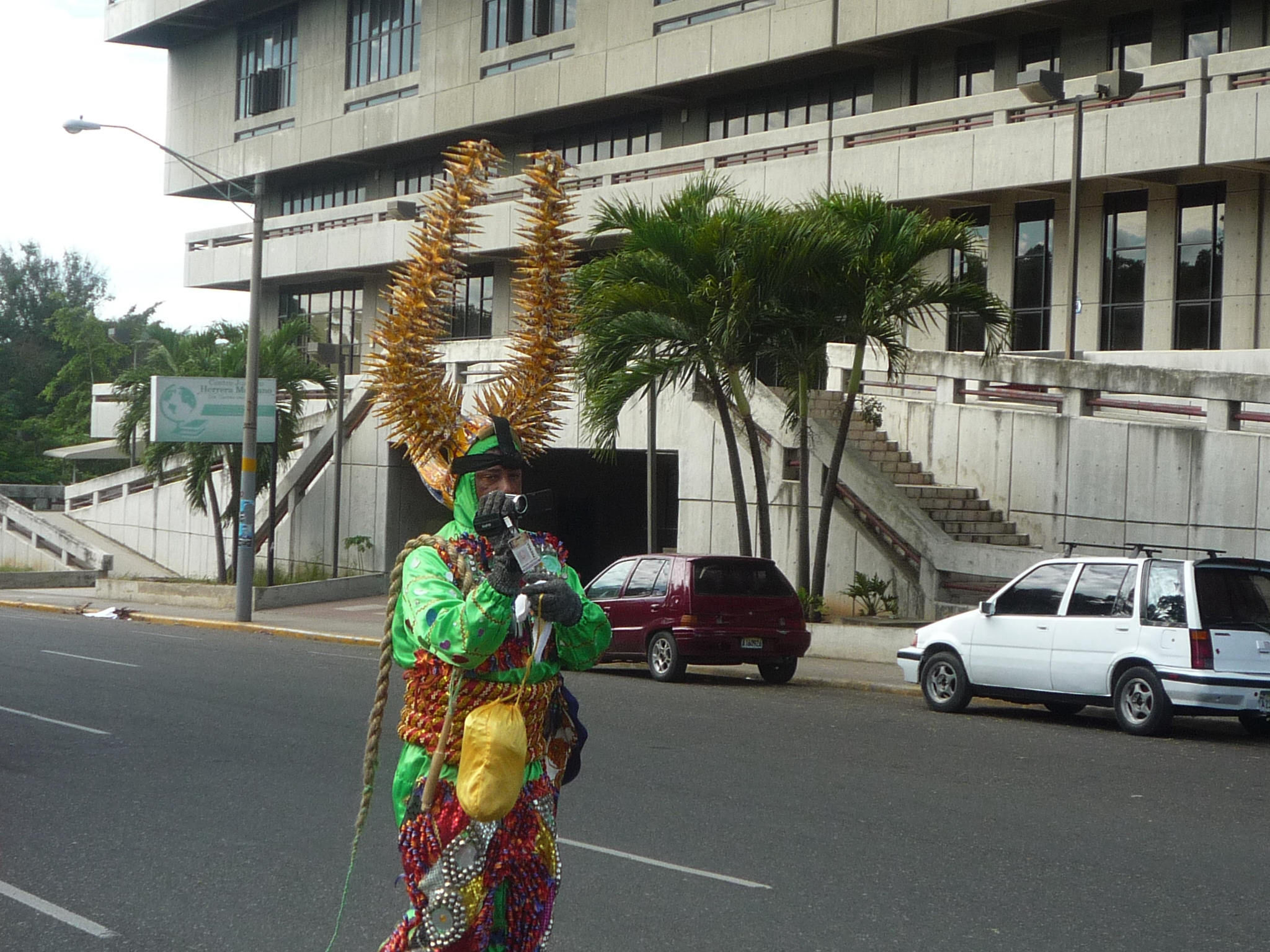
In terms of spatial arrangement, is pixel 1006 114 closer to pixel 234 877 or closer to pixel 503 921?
pixel 234 877

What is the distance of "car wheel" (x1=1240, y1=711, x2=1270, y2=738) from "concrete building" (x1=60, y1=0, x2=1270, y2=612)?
5.20 metres

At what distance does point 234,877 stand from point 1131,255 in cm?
2518

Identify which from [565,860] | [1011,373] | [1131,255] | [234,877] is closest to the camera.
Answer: [234,877]

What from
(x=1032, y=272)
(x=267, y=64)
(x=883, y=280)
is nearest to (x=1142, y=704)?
(x=883, y=280)

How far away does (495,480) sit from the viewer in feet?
13.8

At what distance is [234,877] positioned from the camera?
730 centimetres

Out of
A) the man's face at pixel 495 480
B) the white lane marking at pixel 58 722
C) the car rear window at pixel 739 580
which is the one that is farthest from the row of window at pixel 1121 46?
the man's face at pixel 495 480

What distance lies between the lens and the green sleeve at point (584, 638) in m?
4.21

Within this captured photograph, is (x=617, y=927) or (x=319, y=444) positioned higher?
(x=319, y=444)

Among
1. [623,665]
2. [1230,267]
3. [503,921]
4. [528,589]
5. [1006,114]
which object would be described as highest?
[1006,114]

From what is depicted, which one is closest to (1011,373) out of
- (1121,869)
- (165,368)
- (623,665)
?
(623,665)

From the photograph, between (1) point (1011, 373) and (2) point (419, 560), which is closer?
(2) point (419, 560)

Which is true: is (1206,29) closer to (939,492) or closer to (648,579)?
(939,492)

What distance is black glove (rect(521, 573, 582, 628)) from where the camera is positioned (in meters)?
3.84
